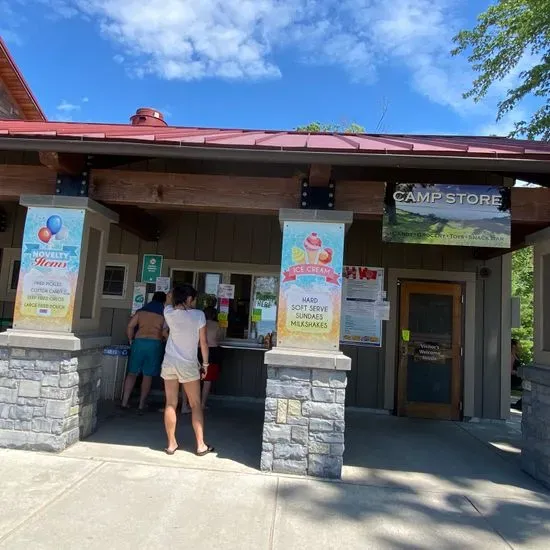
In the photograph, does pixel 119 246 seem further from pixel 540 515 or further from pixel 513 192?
pixel 540 515

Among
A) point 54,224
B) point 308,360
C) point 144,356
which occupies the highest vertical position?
point 54,224

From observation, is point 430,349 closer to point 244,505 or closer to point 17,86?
point 244,505

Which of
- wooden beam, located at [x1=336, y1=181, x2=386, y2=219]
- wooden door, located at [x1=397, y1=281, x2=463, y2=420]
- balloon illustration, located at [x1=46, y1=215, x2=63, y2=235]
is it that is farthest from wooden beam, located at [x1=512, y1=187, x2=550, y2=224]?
balloon illustration, located at [x1=46, y1=215, x2=63, y2=235]

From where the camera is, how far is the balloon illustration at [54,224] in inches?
188

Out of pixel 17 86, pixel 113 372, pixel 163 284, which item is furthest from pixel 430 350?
pixel 17 86

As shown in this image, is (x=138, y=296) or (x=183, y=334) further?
(x=138, y=296)

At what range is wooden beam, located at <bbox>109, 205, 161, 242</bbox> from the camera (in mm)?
5925

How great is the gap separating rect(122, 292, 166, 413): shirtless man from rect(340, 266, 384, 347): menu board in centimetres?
273

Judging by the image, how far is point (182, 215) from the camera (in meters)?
7.51

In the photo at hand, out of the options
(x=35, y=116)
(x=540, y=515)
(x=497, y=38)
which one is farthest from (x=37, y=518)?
(x=497, y=38)

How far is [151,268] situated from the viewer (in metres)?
7.45

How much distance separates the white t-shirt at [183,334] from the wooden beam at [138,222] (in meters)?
1.68

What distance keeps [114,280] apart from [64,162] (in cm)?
314

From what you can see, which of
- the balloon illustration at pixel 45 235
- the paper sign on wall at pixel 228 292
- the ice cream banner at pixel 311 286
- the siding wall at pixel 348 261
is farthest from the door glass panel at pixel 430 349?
the balloon illustration at pixel 45 235
